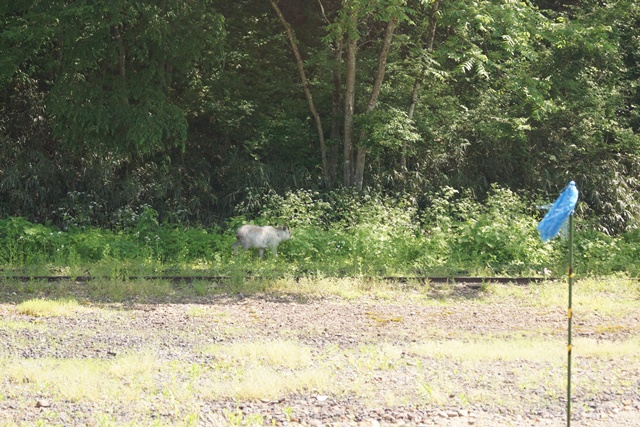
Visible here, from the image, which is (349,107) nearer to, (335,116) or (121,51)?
(335,116)

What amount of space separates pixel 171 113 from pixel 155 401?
1123cm

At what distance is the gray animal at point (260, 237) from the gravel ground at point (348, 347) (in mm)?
2648

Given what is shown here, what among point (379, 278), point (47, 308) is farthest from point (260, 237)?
point (47, 308)

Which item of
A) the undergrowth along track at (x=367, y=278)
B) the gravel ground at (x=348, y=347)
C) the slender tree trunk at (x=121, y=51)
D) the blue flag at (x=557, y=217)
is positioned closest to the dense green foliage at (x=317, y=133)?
the slender tree trunk at (x=121, y=51)

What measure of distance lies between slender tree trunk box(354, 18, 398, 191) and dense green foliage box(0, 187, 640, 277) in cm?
219

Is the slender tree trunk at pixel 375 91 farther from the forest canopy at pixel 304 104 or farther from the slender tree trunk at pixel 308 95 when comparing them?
the slender tree trunk at pixel 308 95

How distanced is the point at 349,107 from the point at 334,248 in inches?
202

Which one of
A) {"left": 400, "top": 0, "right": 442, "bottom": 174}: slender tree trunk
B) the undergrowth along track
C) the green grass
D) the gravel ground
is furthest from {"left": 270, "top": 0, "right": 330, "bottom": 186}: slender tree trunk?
the green grass

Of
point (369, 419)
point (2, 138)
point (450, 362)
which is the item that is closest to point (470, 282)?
point (450, 362)

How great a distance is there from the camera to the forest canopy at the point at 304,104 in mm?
16734

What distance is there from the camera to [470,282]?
13.3 metres

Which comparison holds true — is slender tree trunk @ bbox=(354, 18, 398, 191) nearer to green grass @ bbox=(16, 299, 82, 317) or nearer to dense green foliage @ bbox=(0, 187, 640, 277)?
dense green foliage @ bbox=(0, 187, 640, 277)

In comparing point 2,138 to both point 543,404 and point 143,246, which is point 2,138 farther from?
point 543,404

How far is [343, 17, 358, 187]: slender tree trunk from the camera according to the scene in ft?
61.5
